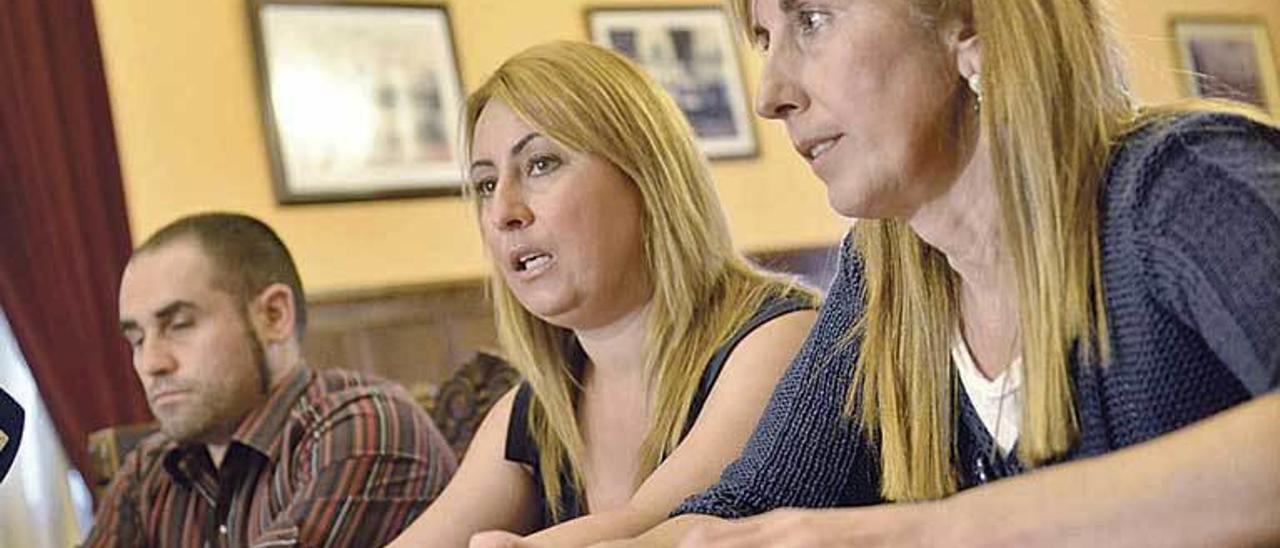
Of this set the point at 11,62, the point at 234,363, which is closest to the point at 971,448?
the point at 234,363

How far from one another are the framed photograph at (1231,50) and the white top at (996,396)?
6663mm

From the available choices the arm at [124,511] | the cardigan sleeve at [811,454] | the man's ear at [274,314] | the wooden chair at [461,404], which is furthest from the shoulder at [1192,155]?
the arm at [124,511]

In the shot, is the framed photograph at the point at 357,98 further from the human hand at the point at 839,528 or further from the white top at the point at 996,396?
the human hand at the point at 839,528

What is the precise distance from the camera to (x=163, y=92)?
5.44 metres

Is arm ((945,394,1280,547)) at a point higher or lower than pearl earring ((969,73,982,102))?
lower

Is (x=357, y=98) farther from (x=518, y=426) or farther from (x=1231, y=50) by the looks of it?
(x=1231, y=50)

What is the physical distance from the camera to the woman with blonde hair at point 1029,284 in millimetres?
1115

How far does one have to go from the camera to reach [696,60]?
6586 mm

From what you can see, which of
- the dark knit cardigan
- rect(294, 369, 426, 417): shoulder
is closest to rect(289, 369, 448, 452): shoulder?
rect(294, 369, 426, 417): shoulder

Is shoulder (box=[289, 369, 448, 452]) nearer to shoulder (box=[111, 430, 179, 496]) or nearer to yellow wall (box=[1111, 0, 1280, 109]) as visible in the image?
shoulder (box=[111, 430, 179, 496])

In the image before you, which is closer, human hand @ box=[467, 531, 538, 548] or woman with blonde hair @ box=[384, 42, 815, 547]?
human hand @ box=[467, 531, 538, 548]

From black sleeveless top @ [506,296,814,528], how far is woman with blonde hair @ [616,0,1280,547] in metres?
0.39

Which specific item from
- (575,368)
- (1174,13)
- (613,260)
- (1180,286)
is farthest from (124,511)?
(1174,13)

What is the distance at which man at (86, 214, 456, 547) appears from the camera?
2.58 metres
